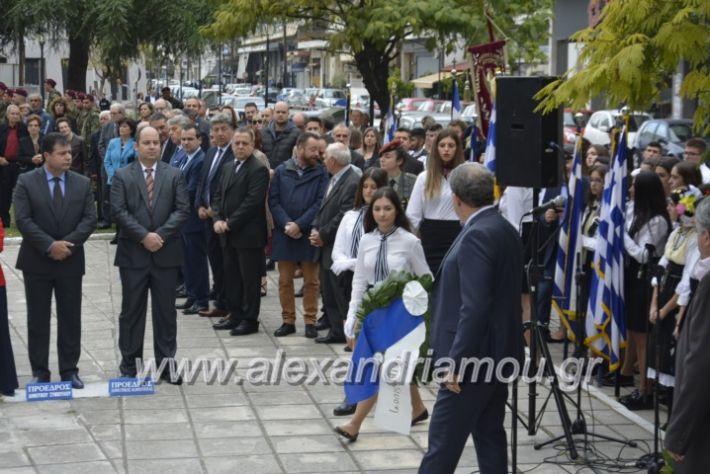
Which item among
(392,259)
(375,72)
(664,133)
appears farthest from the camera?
(664,133)

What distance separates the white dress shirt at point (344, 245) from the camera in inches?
408

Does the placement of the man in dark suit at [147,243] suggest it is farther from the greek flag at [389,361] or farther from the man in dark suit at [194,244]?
the man in dark suit at [194,244]

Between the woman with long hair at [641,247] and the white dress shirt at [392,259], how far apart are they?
6.61 ft

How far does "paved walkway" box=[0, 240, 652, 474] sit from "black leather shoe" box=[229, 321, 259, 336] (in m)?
0.94

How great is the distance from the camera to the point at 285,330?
12.1 meters

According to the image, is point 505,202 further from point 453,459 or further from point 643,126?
point 643,126

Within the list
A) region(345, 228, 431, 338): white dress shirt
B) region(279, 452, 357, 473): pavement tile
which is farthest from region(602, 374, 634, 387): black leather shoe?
region(279, 452, 357, 473): pavement tile

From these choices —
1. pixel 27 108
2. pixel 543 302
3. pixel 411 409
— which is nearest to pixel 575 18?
pixel 27 108

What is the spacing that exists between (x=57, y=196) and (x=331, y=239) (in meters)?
2.88

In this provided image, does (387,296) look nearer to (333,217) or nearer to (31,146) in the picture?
(333,217)

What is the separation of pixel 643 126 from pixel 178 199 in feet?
72.3

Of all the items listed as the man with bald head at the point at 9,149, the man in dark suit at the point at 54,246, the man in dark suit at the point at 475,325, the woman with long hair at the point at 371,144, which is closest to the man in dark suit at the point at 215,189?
the woman with long hair at the point at 371,144

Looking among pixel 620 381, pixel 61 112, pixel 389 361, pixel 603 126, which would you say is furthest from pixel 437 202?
pixel 603 126

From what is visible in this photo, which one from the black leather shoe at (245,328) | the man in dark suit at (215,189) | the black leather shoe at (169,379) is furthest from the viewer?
the man in dark suit at (215,189)
